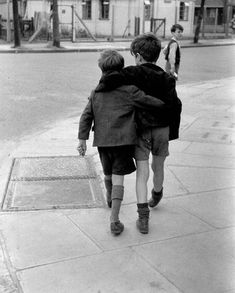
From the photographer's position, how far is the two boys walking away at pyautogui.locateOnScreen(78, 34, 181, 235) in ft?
13.4

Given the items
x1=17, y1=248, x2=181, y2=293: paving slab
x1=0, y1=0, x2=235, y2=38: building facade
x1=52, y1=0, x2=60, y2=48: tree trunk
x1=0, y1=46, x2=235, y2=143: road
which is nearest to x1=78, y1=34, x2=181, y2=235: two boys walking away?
x1=17, y1=248, x2=181, y2=293: paving slab

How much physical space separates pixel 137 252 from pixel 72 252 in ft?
1.54

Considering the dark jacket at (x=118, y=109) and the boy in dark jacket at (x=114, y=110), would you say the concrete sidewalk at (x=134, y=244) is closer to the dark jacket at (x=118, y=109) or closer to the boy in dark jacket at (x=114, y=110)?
the boy in dark jacket at (x=114, y=110)

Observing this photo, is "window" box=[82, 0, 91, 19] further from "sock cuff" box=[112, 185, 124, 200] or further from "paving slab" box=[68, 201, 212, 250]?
"sock cuff" box=[112, 185, 124, 200]

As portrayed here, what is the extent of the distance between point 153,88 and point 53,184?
1.79 metres

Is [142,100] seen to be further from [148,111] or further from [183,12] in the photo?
[183,12]

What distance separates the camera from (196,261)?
370cm

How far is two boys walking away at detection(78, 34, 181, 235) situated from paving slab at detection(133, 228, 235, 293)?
1.16 feet

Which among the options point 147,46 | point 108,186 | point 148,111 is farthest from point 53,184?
point 147,46

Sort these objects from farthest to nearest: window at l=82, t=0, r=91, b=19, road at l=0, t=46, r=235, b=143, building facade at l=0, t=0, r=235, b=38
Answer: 1. window at l=82, t=0, r=91, b=19
2. building facade at l=0, t=0, r=235, b=38
3. road at l=0, t=46, r=235, b=143

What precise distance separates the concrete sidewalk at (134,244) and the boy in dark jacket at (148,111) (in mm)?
346

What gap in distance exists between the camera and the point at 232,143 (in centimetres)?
722

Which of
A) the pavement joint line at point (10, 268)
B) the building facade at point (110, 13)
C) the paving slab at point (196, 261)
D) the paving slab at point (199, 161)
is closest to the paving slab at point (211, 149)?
the paving slab at point (199, 161)

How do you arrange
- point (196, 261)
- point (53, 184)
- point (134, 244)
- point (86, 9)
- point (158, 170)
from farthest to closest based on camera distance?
point (86, 9), point (53, 184), point (158, 170), point (134, 244), point (196, 261)
